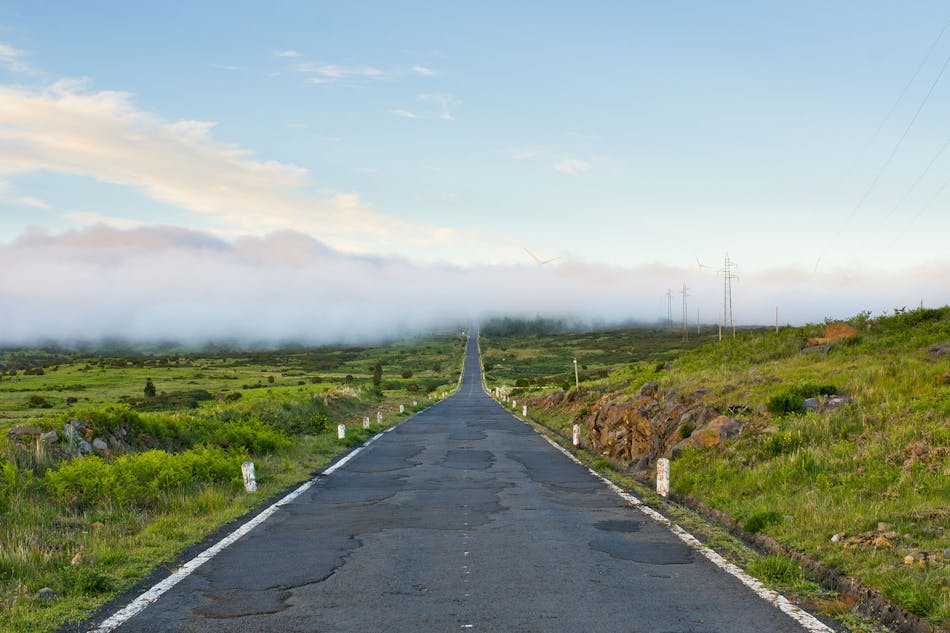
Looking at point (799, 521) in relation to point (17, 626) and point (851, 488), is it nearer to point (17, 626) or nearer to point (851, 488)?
point (851, 488)

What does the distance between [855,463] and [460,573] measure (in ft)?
21.8

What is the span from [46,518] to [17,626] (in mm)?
4873

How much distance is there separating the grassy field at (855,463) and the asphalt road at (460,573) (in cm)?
130

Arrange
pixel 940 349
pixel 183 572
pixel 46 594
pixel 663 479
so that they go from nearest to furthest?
1. pixel 46 594
2. pixel 183 572
3. pixel 663 479
4. pixel 940 349

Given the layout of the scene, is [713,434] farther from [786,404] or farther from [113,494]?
[113,494]

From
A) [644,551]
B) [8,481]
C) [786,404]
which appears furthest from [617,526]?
[8,481]

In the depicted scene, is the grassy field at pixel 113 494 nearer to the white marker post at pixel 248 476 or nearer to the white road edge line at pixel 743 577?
the white marker post at pixel 248 476

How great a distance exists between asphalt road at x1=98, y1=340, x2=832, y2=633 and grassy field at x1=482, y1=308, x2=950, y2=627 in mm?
1295

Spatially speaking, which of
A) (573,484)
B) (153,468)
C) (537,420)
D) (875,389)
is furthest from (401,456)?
Answer: (537,420)

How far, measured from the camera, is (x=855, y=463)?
34.8ft

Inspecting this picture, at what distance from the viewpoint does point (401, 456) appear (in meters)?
19.5

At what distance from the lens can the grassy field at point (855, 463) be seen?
711cm

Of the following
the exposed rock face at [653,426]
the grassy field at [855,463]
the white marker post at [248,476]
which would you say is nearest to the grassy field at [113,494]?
the white marker post at [248,476]

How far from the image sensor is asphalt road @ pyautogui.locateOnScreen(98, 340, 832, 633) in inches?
227
